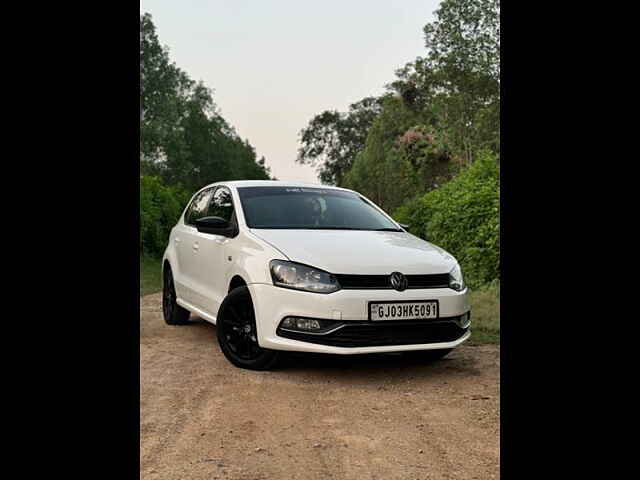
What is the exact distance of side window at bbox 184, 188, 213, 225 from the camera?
6.97m

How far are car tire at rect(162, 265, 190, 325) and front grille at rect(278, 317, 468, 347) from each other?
3.02m

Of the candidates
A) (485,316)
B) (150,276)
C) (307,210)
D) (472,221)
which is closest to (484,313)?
(485,316)

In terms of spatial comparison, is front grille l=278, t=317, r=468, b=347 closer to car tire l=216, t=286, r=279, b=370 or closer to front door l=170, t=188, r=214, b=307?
car tire l=216, t=286, r=279, b=370

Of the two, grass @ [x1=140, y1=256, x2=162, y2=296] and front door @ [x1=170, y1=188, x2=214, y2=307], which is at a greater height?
front door @ [x1=170, y1=188, x2=214, y2=307]

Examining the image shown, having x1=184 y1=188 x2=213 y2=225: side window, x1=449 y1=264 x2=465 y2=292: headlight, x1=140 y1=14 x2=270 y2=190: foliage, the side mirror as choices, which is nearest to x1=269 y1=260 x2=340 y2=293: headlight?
the side mirror

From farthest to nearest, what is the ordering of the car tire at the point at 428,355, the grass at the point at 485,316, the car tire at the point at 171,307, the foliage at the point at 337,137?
the foliage at the point at 337,137 < the car tire at the point at 171,307 < the grass at the point at 485,316 < the car tire at the point at 428,355

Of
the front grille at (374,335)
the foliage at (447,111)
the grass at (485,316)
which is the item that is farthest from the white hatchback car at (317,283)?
the foliage at (447,111)

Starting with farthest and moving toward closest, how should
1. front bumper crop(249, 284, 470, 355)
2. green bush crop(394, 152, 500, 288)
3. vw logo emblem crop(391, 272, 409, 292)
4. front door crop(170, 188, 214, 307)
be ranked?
green bush crop(394, 152, 500, 288) → front door crop(170, 188, 214, 307) → vw logo emblem crop(391, 272, 409, 292) → front bumper crop(249, 284, 470, 355)

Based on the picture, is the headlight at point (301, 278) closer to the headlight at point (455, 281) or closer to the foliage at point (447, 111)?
the headlight at point (455, 281)

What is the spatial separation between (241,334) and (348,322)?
1.03 meters

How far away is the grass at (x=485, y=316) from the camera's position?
272 inches

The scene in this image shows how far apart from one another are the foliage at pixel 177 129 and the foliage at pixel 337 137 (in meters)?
10.7

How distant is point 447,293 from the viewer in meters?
4.99

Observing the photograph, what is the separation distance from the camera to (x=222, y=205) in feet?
20.8
